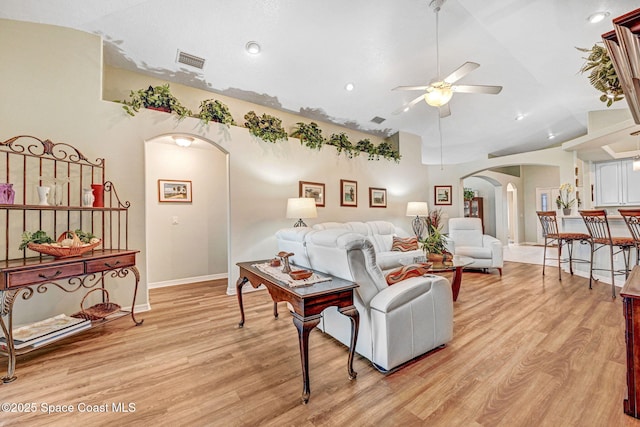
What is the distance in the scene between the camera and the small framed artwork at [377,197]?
5.96 m

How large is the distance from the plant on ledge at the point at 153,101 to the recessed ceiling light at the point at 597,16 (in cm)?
542

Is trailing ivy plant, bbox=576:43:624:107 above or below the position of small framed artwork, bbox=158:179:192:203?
above

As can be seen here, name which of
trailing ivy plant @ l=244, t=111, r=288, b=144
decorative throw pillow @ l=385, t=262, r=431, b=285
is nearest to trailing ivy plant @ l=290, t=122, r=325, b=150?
trailing ivy plant @ l=244, t=111, r=288, b=144

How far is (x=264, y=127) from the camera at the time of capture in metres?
4.34

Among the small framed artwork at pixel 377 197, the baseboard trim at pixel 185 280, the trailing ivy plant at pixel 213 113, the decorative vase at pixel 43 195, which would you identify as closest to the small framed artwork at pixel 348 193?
the small framed artwork at pixel 377 197

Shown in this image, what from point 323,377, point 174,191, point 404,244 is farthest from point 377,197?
point 323,377

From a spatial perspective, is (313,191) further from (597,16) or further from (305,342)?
(597,16)

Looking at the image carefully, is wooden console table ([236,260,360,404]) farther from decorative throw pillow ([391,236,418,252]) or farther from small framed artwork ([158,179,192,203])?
small framed artwork ([158,179,192,203])

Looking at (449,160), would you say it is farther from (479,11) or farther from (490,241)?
(479,11)

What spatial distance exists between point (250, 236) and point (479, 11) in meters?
4.50

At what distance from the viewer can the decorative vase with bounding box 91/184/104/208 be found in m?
2.86

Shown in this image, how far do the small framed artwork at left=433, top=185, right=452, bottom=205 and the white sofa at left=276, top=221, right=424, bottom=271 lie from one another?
217cm

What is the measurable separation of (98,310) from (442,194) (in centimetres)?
736

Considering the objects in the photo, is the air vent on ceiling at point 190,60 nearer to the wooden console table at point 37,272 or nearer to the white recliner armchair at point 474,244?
the wooden console table at point 37,272
